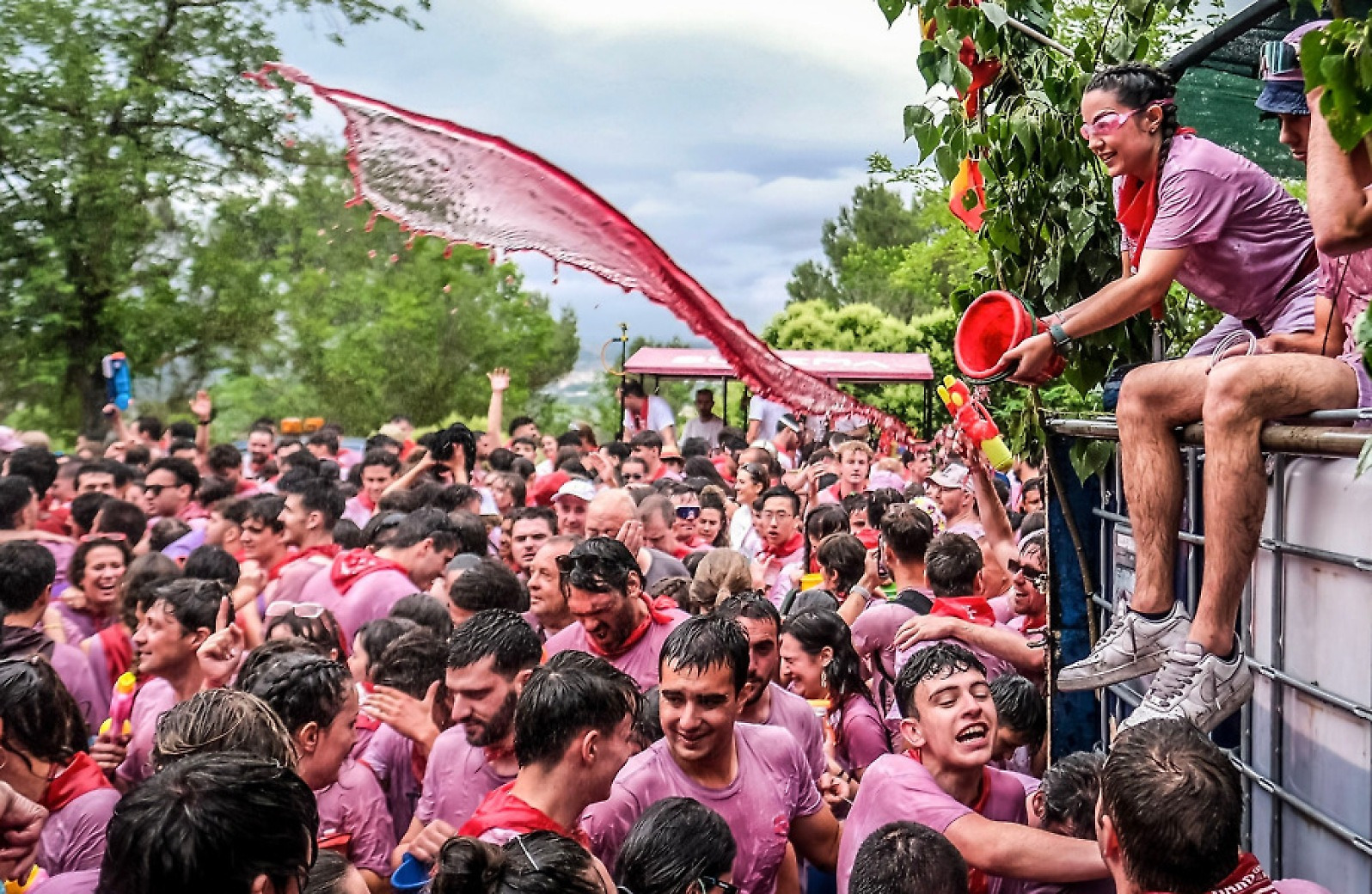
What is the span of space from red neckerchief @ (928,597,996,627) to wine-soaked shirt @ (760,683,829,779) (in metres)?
0.77

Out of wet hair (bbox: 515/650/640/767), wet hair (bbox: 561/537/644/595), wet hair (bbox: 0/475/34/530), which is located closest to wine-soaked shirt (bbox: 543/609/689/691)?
wet hair (bbox: 561/537/644/595)

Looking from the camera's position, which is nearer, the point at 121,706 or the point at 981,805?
the point at 981,805

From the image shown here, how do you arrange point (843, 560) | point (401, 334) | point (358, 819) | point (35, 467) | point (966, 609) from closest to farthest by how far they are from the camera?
point (358, 819) → point (966, 609) → point (843, 560) → point (35, 467) → point (401, 334)

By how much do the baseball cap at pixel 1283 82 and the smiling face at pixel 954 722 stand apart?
1.80m

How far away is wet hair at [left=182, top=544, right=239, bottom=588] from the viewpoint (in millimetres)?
6285

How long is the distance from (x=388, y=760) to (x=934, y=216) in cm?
3373

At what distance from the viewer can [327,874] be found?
9.70 feet

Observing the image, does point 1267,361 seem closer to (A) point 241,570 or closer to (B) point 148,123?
(A) point 241,570

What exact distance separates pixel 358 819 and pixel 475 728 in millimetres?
458

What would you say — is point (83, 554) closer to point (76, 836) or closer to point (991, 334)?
point (76, 836)

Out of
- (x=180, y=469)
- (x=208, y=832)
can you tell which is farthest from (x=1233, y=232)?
(x=180, y=469)

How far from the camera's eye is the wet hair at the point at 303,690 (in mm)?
3828

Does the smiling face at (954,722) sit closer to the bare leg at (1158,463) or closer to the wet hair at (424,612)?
the bare leg at (1158,463)

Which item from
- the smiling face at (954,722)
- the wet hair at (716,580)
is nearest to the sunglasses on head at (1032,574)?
the wet hair at (716,580)
